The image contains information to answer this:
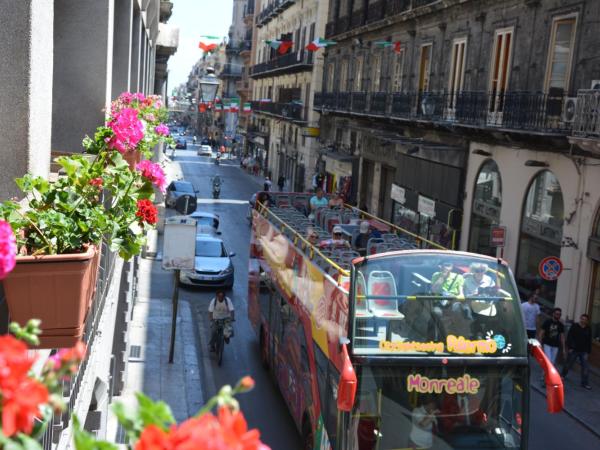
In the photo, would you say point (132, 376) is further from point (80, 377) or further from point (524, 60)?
point (524, 60)

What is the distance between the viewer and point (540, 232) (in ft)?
72.0

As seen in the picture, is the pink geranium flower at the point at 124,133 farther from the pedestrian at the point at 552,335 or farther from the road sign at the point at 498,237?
the road sign at the point at 498,237

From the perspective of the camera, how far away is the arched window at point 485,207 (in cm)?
2494

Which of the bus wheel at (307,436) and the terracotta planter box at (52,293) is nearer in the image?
the terracotta planter box at (52,293)

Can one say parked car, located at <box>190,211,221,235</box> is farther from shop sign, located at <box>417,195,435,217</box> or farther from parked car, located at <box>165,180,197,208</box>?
shop sign, located at <box>417,195,435,217</box>

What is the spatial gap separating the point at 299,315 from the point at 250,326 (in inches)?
330

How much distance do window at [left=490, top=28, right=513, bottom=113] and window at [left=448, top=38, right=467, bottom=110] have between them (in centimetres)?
203

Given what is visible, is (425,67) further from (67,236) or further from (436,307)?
(67,236)

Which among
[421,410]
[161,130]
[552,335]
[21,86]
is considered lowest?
[552,335]

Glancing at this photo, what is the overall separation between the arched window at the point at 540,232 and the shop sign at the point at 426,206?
673 centimetres

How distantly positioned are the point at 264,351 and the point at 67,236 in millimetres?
13484

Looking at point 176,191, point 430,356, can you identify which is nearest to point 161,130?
point 430,356

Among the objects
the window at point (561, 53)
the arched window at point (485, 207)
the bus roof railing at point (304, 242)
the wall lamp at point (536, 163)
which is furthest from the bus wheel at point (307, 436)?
the arched window at point (485, 207)

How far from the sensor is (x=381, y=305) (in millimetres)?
9578
